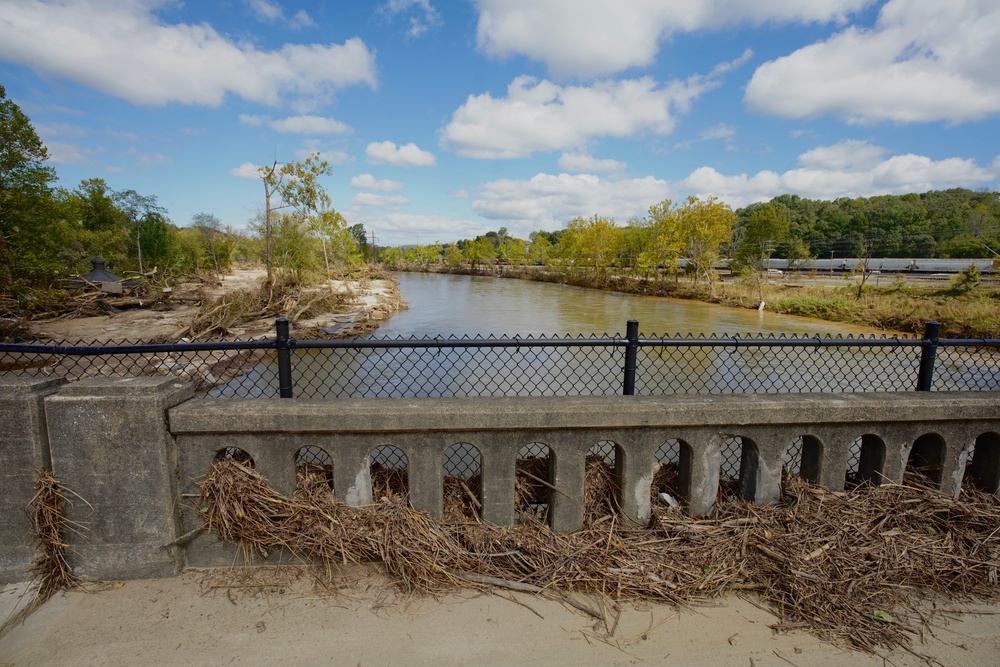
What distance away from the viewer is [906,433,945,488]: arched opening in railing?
2.69 meters

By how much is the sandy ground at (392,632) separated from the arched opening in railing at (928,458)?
2.47 feet

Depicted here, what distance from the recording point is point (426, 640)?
2.00 m

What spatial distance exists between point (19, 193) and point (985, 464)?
19.4 m

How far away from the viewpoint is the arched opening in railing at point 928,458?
2.69m

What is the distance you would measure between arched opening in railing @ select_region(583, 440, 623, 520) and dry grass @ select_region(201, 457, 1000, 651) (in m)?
0.03

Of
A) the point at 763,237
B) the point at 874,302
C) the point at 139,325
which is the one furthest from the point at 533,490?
the point at 763,237

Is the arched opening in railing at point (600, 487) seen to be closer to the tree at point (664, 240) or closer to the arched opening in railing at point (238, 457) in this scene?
the arched opening in railing at point (238, 457)

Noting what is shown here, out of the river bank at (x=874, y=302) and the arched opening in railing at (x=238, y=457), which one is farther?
the river bank at (x=874, y=302)

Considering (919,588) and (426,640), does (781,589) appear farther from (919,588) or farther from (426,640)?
(426,640)

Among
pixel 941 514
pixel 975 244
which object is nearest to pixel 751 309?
pixel 975 244

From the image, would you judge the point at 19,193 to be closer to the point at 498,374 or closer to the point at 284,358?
the point at 498,374

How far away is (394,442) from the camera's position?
239cm

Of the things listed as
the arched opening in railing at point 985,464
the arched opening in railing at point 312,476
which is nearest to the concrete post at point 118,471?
the arched opening in railing at point 312,476

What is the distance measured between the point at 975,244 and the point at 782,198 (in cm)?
7115
